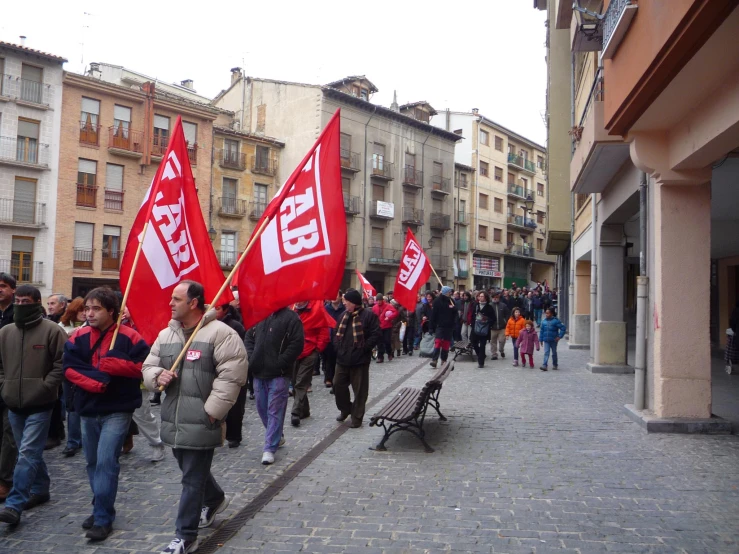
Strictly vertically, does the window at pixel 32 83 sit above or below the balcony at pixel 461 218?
above

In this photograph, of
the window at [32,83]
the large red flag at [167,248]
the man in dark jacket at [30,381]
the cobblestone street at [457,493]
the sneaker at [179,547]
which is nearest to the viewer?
the sneaker at [179,547]

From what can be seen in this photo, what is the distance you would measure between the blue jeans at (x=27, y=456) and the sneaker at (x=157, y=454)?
4.76 ft

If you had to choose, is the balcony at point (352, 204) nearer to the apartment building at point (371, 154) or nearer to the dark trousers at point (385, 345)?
the apartment building at point (371, 154)

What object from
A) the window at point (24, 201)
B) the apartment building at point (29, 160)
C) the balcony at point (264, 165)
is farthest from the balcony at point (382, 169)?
the window at point (24, 201)

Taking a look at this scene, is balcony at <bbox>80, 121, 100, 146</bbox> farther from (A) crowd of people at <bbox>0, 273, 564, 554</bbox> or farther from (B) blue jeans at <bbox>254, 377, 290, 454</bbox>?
(B) blue jeans at <bbox>254, 377, 290, 454</bbox>

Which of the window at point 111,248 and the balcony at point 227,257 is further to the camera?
the balcony at point 227,257

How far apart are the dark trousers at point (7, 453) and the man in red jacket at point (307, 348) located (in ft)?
12.2

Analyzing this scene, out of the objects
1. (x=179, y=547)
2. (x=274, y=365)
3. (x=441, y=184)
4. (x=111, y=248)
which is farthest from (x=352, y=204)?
(x=179, y=547)

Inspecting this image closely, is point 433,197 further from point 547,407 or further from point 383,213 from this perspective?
point 547,407

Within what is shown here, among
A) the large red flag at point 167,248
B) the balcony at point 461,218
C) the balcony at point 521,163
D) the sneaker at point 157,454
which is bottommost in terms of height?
the sneaker at point 157,454

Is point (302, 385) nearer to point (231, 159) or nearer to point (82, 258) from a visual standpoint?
point (82, 258)

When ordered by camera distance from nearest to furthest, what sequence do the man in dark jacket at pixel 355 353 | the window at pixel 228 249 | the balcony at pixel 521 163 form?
the man in dark jacket at pixel 355 353 < the window at pixel 228 249 < the balcony at pixel 521 163

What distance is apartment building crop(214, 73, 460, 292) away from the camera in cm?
3991

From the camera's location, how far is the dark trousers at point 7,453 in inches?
206
